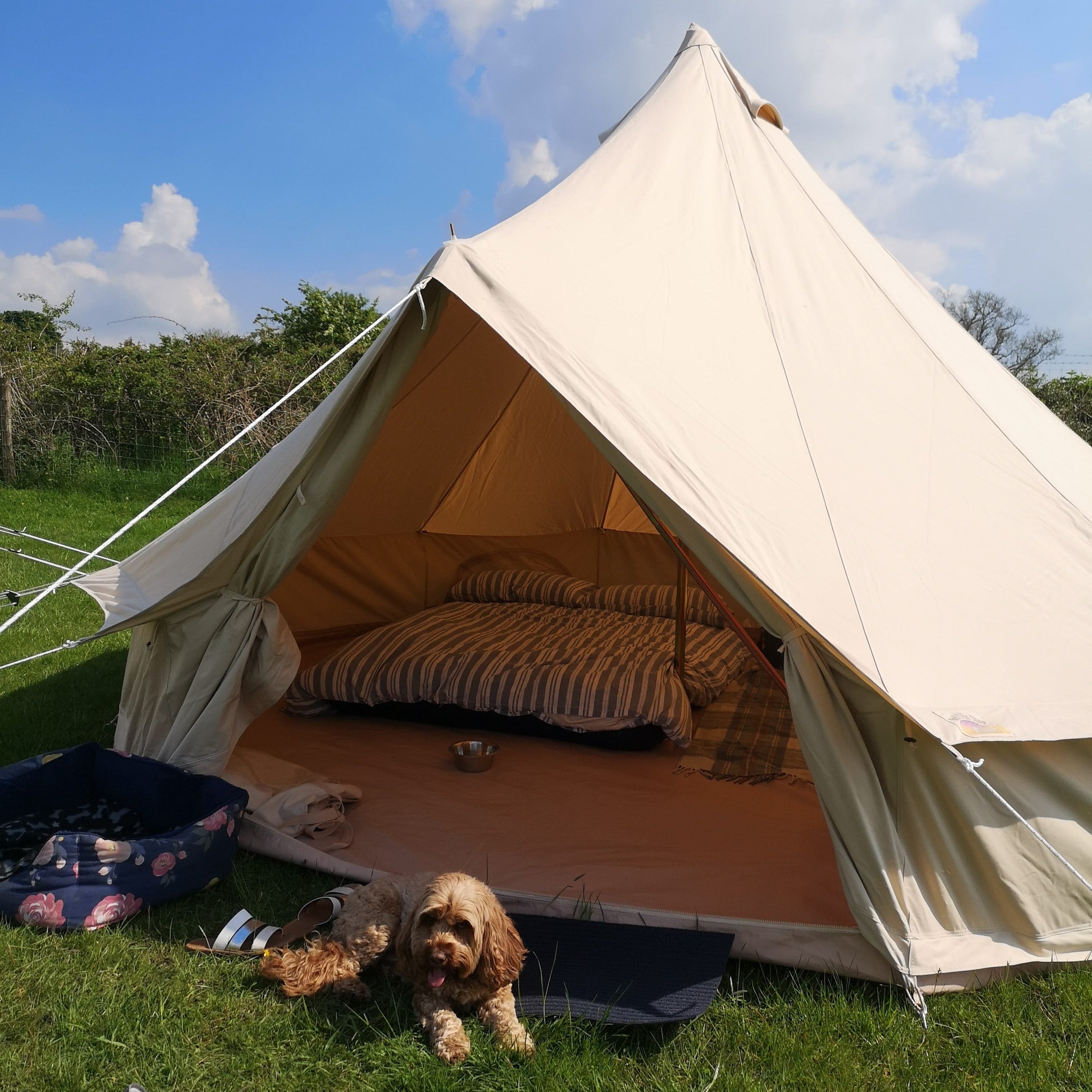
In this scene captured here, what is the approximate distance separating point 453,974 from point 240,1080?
420 mm

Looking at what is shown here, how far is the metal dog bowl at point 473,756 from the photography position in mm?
2955

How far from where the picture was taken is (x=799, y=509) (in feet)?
7.11

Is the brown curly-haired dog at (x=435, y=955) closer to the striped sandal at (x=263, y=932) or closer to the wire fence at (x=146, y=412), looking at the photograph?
the striped sandal at (x=263, y=932)

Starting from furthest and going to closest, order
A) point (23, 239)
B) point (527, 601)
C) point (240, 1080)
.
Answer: point (23, 239) < point (527, 601) < point (240, 1080)

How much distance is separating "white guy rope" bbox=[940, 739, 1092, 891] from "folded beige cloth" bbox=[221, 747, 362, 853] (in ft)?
5.15

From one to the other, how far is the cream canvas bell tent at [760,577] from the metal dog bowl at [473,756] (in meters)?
0.05

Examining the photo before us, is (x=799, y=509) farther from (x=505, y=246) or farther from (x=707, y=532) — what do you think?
(x=505, y=246)

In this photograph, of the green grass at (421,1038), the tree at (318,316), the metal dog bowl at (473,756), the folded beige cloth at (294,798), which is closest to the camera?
the green grass at (421,1038)

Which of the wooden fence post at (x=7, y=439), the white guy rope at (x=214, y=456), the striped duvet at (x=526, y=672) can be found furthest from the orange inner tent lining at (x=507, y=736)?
the wooden fence post at (x=7, y=439)

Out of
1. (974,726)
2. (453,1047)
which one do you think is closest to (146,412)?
(453,1047)

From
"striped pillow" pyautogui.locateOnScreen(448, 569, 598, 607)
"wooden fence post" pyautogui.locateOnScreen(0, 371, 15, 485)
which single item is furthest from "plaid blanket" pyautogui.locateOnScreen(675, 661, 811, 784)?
"wooden fence post" pyautogui.locateOnScreen(0, 371, 15, 485)

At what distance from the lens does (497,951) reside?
1.68 meters

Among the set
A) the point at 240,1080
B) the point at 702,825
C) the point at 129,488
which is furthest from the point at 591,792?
the point at 129,488

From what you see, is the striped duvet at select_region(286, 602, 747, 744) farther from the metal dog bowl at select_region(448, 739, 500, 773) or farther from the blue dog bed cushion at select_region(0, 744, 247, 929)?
the blue dog bed cushion at select_region(0, 744, 247, 929)
